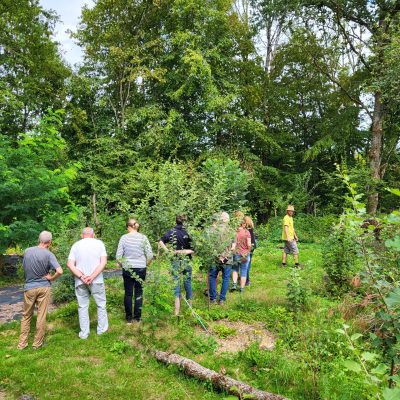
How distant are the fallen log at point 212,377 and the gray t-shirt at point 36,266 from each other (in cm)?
238

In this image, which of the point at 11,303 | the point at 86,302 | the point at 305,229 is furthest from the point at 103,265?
the point at 305,229

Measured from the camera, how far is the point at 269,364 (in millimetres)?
5352

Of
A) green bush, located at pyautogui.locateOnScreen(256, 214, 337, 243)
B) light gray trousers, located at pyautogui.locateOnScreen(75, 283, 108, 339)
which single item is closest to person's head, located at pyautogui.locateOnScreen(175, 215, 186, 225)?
light gray trousers, located at pyautogui.locateOnScreen(75, 283, 108, 339)

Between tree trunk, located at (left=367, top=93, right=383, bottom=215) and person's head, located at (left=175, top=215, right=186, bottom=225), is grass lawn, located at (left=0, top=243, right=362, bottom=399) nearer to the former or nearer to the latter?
person's head, located at (left=175, top=215, right=186, bottom=225)

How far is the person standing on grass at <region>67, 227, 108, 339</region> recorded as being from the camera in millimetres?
6738

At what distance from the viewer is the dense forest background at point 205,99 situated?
18203mm

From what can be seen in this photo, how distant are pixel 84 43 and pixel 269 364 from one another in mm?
21847

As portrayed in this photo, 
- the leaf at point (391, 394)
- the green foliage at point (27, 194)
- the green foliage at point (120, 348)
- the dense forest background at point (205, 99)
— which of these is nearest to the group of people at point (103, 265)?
the green foliage at point (120, 348)

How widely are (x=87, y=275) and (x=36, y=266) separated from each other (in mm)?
874

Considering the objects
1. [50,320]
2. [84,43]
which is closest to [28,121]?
[84,43]

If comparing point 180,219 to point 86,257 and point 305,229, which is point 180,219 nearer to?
point 86,257

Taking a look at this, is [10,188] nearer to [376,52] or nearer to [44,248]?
[44,248]

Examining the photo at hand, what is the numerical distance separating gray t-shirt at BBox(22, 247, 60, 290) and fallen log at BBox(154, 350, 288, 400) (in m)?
2.38

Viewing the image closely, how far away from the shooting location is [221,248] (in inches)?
298
